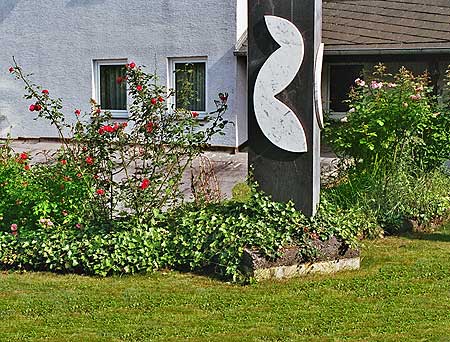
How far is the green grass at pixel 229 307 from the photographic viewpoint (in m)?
4.84

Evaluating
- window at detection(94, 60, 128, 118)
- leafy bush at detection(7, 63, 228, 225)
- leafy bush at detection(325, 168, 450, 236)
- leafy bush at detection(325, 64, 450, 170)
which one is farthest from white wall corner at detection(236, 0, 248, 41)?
leafy bush at detection(7, 63, 228, 225)

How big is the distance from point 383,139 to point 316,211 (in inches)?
94.3

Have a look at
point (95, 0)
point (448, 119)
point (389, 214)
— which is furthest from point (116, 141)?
point (95, 0)

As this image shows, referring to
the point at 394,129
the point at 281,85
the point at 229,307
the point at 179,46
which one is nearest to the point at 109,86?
the point at 179,46

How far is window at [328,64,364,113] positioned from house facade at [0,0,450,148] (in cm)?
2

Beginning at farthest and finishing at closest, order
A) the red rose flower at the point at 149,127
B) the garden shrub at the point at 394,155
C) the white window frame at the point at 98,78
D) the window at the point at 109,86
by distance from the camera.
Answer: the window at the point at 109,86 → the white window frame at the point at 98,78 → the garden shrub at the point at 394,155 → the red rose flower at the point at 149,127

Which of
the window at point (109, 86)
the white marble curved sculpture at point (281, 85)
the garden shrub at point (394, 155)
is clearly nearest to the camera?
the white marble curved sculpture at point (281, 85)

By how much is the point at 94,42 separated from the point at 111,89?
1.18 metres

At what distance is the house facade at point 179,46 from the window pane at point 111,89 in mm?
24

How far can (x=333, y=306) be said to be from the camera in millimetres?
5438

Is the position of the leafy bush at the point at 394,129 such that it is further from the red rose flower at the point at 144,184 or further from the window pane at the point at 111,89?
the window pane at the point at 111,89

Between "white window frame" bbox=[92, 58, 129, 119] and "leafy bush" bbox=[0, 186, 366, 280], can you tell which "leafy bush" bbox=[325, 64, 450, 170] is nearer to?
"leafy bush" bbox=[0, 186, 366, 280]

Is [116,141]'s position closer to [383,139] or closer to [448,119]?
[383,139]

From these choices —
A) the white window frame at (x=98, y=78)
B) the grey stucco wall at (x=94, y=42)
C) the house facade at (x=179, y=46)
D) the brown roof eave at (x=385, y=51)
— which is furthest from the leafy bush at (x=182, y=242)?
the white window frame at (x=98, y=78)
